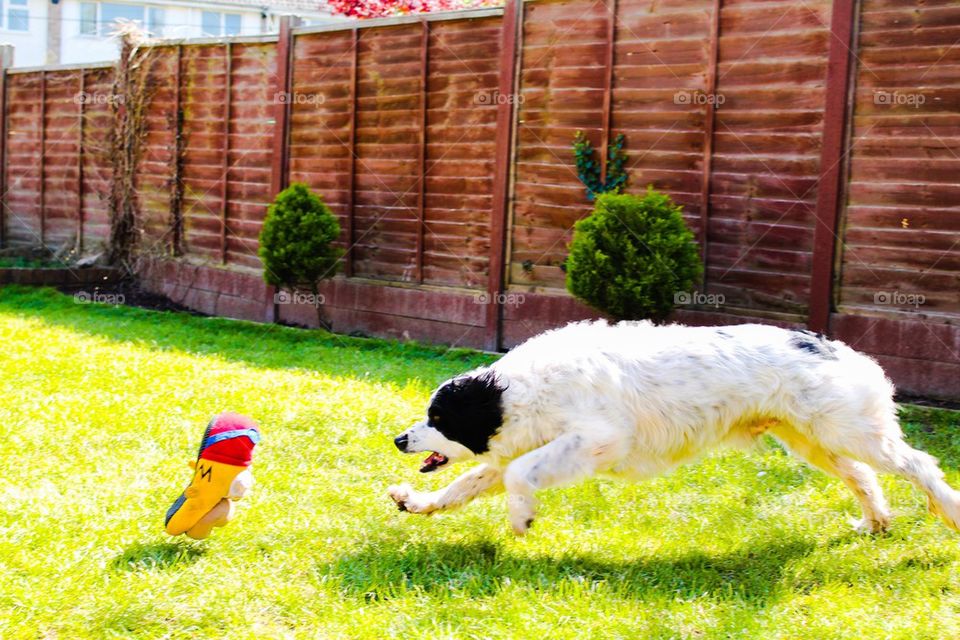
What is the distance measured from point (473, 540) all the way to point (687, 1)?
→ 570 centimetres

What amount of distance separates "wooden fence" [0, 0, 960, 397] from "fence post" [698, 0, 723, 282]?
0.08 ft

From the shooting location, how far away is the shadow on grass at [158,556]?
3922 millimetres

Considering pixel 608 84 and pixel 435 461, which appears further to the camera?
pixel 608 84

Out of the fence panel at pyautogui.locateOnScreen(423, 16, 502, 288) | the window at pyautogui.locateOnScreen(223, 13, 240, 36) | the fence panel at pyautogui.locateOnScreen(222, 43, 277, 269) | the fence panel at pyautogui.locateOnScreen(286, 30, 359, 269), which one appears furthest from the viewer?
the window at pyautogui.locateOnScreen(223, 13, 240, 36)

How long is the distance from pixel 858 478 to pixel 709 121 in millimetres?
4398

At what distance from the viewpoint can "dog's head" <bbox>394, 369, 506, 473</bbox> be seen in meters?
4.19

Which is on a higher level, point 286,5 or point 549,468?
point 286,5

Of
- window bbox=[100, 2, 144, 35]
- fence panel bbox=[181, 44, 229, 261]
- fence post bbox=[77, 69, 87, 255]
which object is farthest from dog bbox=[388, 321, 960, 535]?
window bbox=[100, 2, 144, 35]

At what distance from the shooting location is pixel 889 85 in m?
7.39

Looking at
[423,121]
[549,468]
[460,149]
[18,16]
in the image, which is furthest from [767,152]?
[18,16]

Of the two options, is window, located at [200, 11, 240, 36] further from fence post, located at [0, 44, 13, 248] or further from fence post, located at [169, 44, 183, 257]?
fence post, located at [169, 44, 183, 257]

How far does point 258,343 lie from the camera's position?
993cm

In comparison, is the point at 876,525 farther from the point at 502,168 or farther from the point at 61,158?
the point at 61,158

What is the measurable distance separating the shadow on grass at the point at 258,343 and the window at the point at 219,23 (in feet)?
83.7
